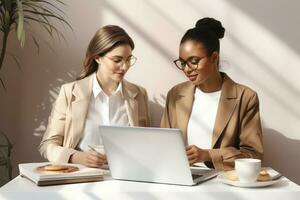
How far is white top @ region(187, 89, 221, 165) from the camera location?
7.91 ft

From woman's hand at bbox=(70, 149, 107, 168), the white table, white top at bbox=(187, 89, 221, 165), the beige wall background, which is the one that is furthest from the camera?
the beige wall background

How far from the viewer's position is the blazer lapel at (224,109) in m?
2.35

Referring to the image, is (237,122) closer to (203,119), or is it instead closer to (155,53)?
(203,119)

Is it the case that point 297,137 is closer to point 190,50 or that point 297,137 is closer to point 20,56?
point 190,50

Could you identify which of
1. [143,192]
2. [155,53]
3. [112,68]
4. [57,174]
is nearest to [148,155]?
[143,192]

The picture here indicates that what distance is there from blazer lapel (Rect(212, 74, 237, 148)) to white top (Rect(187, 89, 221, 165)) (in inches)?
1.7

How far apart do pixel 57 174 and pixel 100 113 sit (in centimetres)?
74

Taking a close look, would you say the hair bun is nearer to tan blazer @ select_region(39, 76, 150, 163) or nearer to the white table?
tan blazer @ select_region(39, 76, 150, 163)

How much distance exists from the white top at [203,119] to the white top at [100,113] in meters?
0.31

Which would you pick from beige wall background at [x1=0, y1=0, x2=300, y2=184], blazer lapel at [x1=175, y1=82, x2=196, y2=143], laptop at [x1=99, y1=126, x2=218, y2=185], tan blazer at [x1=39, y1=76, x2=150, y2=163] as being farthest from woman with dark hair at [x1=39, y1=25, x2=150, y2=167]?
laptop at [x1=99, y1=126, x2=218, y2=185]

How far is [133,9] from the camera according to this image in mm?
2740

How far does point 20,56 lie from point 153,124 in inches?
30.8

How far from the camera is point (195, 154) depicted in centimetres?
200

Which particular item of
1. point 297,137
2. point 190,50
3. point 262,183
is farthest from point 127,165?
point 297,137
